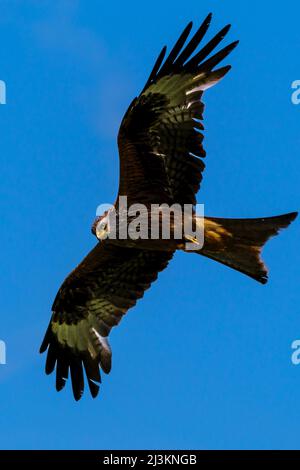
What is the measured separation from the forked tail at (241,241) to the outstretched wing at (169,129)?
535 millimetres

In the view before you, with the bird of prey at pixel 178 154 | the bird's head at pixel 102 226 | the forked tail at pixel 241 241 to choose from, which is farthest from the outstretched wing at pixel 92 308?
the forked tail at pixel 241 241

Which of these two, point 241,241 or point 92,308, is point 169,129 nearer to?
point 241,241

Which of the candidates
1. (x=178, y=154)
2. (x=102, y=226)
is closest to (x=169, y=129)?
(x=178, y=154)

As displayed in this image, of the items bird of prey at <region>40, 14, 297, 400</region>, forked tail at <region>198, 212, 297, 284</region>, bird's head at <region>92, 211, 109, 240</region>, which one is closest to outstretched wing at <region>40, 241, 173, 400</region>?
bird of prey at <region>40, 14, 297, 400</region>

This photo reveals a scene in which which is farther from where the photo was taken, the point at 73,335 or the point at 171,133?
the point at 73,335

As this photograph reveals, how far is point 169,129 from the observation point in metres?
13.6

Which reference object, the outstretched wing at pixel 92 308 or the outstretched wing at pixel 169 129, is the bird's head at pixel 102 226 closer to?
the outstretched wing at pixel 169 129

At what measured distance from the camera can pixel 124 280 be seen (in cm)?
1484

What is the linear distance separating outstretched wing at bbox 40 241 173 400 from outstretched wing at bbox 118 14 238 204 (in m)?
1.18

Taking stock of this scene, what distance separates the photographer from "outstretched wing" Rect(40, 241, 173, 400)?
48.1 feet
